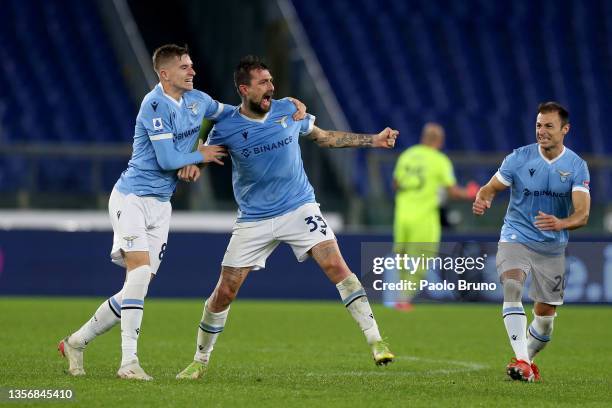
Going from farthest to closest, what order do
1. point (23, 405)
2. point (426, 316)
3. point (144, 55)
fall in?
point (144, 55) < point (426, 316) < point (23, 405)

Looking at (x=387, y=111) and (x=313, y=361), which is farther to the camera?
(x=387, y=111)

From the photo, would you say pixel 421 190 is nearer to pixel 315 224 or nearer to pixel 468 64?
pixel 315 224

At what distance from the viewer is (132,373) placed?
25.3ft

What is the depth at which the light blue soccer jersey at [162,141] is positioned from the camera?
25.7 feet

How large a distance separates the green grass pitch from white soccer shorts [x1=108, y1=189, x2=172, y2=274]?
2.82 ft

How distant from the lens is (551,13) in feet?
80.4

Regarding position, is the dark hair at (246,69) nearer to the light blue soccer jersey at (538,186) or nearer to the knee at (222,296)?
the knee at (222,296)

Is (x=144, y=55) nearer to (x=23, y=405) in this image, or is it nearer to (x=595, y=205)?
(x=595, y=205)

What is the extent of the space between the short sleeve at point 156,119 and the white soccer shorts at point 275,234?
94 cm

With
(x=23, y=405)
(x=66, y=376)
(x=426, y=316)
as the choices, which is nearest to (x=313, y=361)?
(x=66, y=376)

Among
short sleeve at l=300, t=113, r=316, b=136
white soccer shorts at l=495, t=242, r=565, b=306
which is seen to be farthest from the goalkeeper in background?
short sleeve at l=300, t=113, r=316, b=136

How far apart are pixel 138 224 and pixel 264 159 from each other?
3.31 ft

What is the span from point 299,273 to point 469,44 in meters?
8.02

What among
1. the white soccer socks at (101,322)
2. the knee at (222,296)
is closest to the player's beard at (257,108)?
the knee at (222,296)
